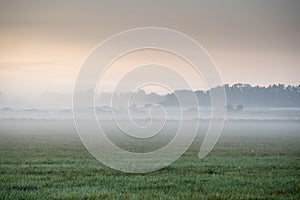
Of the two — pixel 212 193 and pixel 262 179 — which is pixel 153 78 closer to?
pixel 262 179

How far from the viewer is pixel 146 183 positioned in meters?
23.0

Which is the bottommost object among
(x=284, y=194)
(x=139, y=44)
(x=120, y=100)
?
(x=284, y=194)

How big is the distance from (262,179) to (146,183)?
5017 mm

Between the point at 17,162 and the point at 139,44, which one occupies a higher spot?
the point at 139,44

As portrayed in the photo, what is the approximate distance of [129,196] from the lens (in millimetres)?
19719

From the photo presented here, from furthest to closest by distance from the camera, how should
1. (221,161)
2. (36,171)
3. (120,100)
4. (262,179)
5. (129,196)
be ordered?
(221,161), (120,100), (36,171), (262,179), (129,196)

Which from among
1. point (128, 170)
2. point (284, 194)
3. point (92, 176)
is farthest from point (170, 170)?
point (284, 194)

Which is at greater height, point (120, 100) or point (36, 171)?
point (120, 100)

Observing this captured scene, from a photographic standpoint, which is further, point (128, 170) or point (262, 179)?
point (128, 170)

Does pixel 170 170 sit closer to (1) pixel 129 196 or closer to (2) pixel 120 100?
(2) pixel 120 100

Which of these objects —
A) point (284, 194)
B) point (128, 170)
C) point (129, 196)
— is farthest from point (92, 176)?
point (284, 194)

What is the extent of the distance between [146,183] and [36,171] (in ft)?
21.9

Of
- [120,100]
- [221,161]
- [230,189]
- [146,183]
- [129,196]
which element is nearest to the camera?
[129,196]

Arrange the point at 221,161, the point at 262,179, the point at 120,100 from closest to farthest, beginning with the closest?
the point at 262,179 < the point at 120,100 < the point at 221,161
